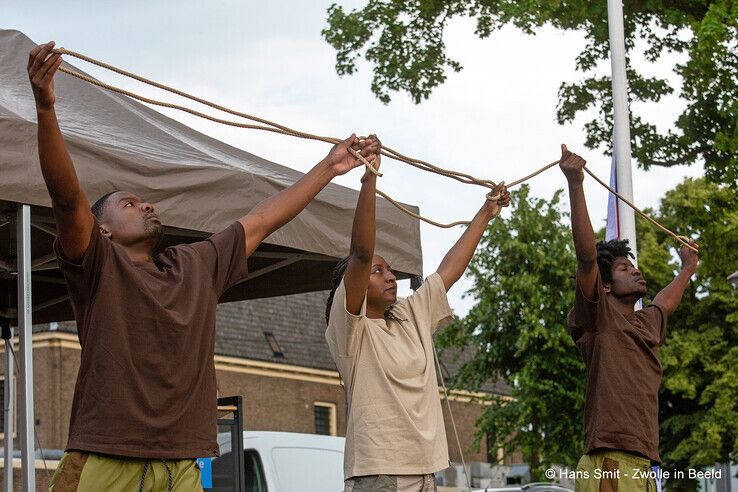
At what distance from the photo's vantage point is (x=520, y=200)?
1106 inches

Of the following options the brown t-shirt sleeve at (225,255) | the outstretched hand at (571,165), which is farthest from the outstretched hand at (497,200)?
the brown t-shirt sleeve at (225,255)

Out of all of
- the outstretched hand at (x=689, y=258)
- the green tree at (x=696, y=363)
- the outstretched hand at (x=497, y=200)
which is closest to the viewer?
the outstretched hand at (x=497, y=200)

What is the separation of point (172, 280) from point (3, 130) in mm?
1696

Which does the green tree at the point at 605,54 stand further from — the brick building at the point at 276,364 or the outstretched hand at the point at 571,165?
the brick building at the point at 276,364

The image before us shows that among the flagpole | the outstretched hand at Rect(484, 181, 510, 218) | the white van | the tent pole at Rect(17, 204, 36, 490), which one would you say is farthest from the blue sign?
the flagpole

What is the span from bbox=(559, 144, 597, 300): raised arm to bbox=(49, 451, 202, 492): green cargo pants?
2009 mm

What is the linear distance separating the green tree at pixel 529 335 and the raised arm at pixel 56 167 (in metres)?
23.7

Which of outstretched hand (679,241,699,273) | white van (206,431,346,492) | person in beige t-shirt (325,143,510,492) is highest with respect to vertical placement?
outstretched hand (679,241,699,273)

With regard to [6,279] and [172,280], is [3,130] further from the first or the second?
[6,279]

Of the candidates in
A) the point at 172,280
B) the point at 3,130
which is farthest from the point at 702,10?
the point at 172,280

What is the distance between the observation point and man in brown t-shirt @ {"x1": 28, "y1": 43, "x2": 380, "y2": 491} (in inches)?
116

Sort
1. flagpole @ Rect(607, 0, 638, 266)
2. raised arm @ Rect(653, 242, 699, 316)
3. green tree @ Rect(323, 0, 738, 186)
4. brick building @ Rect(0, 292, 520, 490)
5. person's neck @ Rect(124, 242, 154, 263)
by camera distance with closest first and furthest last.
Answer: person's neck @ Rect(124, 242, 154, 263), raised arm @ Rect(653, 242, 699, 316), flagpole @ Rect(607, 0, 638, 266), green tree @ Rect(323, 0, 738, 186), brick building @ Rect(0, 292, 520, 490)

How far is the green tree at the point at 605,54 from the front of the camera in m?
12.4

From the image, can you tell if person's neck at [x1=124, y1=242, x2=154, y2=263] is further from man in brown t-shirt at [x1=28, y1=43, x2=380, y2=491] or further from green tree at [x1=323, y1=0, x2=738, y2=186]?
green tree at [x1=323, y1=0, x2=738, y2=186]
